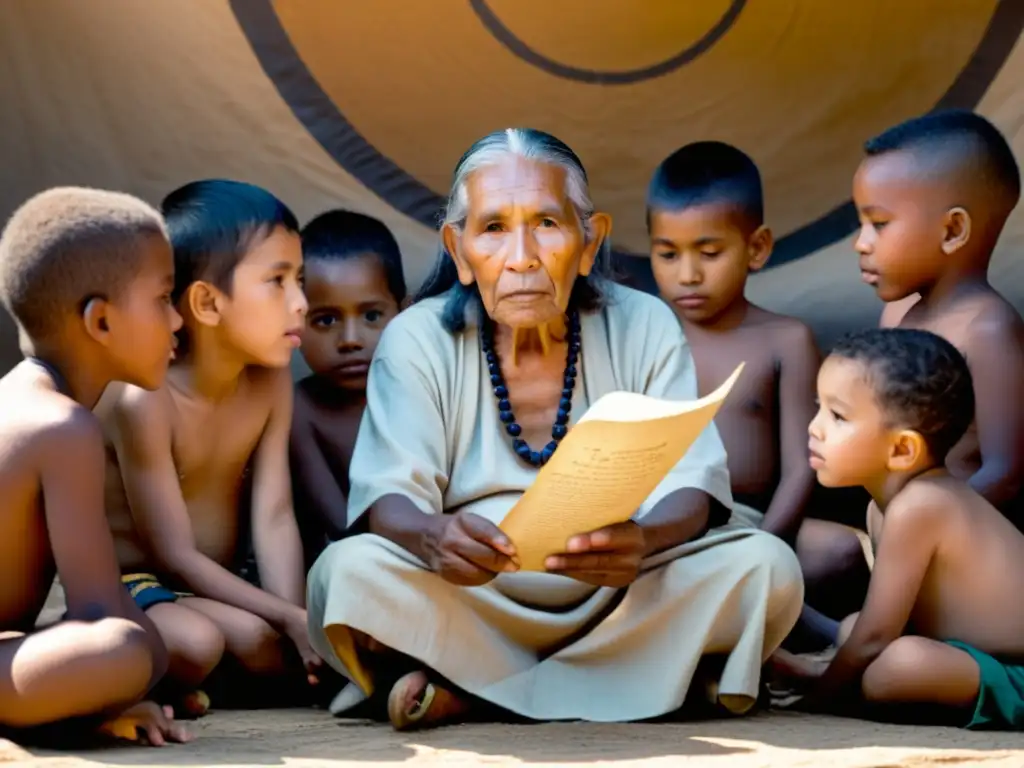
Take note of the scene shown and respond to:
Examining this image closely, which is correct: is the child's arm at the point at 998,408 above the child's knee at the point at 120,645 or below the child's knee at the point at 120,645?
above

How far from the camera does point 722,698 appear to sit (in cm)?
303

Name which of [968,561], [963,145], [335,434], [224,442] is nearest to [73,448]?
[224,442]

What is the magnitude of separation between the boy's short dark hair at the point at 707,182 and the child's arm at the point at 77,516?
1.95 metres

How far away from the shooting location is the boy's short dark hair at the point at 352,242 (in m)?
4.17

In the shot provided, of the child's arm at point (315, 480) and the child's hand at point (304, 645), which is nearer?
the child's hand at point (304, 645)

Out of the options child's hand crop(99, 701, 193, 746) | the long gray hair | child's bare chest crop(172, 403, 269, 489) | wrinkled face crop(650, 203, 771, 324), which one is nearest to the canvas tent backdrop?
wrinkled face crop(650, 203, 771, 324)

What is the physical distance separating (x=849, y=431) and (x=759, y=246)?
121cm

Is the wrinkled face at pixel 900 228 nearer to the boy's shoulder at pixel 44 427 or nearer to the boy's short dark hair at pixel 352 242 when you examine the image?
the boy's short dark hair at pixel 352 242

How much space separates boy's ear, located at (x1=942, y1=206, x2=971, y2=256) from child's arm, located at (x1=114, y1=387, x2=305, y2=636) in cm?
170

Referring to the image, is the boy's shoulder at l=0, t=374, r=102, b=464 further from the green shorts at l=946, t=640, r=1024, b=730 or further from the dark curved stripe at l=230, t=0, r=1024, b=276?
the dark curved stripe at l=230, t=0, r=1024, b=276

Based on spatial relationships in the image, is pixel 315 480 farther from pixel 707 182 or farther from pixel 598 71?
pixel 598 71

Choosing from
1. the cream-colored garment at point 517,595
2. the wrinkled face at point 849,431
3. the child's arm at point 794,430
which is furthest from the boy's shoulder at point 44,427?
the child's arm at point 794,430

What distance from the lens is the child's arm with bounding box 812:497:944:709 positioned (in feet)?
10.0

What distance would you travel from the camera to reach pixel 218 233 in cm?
351
